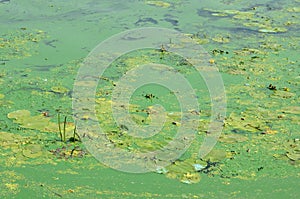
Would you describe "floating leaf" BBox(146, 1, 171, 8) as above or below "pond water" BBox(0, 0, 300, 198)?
above

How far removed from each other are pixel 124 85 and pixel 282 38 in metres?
1.93

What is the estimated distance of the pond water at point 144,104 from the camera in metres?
2.54

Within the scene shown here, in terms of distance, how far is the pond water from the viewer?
254 cm

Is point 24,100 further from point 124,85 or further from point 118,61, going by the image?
point 118,61

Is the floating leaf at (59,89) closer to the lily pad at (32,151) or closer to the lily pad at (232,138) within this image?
the lily pad at (32,151)

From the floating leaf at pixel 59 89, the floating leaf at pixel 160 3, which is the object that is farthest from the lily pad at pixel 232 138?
the floating leaf at pixel 160 3

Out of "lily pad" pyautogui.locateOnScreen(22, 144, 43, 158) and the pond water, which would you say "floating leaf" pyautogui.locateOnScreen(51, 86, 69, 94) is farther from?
"lily pad" pyautogui.locateOnScreen(22, 144, 43, 158)

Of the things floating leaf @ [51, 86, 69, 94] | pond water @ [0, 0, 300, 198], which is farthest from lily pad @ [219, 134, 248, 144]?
floating leaf @ [51, 86, 69, 94]

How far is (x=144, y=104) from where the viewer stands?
3326 mm

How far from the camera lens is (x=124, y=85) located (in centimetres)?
357

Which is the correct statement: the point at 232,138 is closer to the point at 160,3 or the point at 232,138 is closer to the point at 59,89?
the point at 59,89

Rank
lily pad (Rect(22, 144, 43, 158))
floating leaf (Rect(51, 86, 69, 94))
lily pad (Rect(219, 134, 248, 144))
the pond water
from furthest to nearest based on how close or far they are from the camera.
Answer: floating leaf (Rect(51, 86, 69, 94)) → lily pad (Rect(219, 134, 248, 144)) → lily pad (Rect(22, 144, 43, 158)) → the pond water

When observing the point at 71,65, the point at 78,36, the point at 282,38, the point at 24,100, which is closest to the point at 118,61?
the point at 71,65

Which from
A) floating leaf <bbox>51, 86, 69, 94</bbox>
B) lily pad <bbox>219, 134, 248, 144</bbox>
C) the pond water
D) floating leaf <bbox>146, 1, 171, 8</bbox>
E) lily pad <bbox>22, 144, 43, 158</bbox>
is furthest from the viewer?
floating leaf <bbox>146, 1, 171, 8</bbox>
